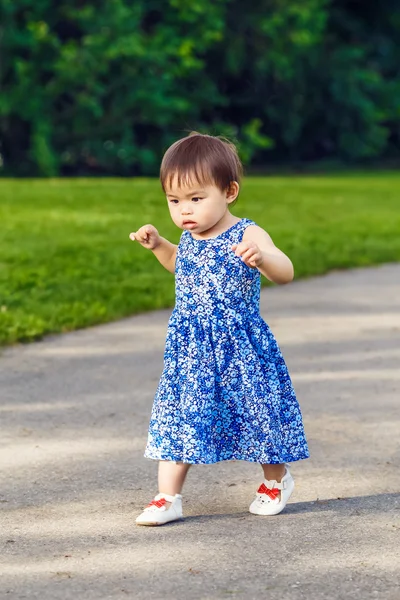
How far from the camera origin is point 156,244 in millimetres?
3941

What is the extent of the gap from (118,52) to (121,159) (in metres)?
2.99

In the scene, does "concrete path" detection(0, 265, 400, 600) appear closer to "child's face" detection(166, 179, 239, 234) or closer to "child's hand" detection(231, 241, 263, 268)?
"child's hand" detection(231, 241, 263, 268)

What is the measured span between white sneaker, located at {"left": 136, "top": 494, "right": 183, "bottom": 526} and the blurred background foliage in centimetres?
2337

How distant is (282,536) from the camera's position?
11.8 feet

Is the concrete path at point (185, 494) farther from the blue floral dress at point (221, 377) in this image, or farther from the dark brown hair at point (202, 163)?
the dark brown hair at point (202, 163)

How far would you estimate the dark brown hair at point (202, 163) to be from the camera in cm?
370

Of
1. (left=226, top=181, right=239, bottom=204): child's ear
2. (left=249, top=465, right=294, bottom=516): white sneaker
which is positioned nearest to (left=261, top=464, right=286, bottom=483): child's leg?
(left=249, top=465, right=294, bottom=516): white sneaker

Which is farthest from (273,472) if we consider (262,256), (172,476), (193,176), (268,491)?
(193,176)

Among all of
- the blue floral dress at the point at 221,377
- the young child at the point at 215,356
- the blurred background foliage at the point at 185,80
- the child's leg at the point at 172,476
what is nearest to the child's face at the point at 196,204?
the young child at the point at 215,356

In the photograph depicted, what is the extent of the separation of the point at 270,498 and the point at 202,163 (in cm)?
104

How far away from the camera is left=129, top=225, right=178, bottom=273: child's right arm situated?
3887 millimetres

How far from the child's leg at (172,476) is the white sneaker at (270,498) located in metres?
0.24

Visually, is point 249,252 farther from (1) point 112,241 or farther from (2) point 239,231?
(1) point 112,241

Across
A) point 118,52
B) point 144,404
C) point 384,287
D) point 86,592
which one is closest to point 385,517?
point 86,592
